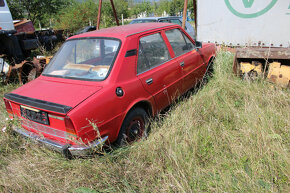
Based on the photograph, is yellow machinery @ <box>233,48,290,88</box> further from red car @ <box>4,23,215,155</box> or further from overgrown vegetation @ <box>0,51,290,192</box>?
red car @ <box>4,23,215,155</box>

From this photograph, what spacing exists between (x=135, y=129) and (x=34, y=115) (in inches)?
51.2

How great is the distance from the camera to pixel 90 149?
2.47m

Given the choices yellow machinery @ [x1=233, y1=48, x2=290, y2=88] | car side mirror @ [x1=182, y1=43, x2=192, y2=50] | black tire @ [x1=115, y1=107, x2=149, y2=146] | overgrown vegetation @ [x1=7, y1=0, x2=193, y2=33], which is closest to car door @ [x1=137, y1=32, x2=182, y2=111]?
black tire @ [x1=115, y1=107, x2=149, y2=146]

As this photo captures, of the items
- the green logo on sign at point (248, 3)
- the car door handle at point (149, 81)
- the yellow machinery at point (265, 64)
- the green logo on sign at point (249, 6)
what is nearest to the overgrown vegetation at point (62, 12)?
the green logo on sign at point (249, 6)

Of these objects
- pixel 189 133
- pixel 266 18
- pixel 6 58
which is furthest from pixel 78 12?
pixel 189 133

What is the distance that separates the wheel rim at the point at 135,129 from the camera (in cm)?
301

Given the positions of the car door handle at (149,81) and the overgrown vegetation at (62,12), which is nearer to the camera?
the car door handle at (149,81)

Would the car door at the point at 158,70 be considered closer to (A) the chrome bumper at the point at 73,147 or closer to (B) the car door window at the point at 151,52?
(B) the car door window at the point at 151,52

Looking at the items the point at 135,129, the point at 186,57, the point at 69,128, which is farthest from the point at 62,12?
the point at 69,128

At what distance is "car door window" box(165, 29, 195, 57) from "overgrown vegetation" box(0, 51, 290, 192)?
118 centimetres

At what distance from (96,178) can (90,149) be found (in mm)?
320

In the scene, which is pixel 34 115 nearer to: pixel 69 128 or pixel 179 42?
pixel 69 128

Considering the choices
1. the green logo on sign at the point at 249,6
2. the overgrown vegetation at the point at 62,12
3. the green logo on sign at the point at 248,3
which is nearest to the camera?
the green logo on sign at the point at 249,6

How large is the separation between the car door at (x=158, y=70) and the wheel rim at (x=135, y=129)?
0.42 meters
